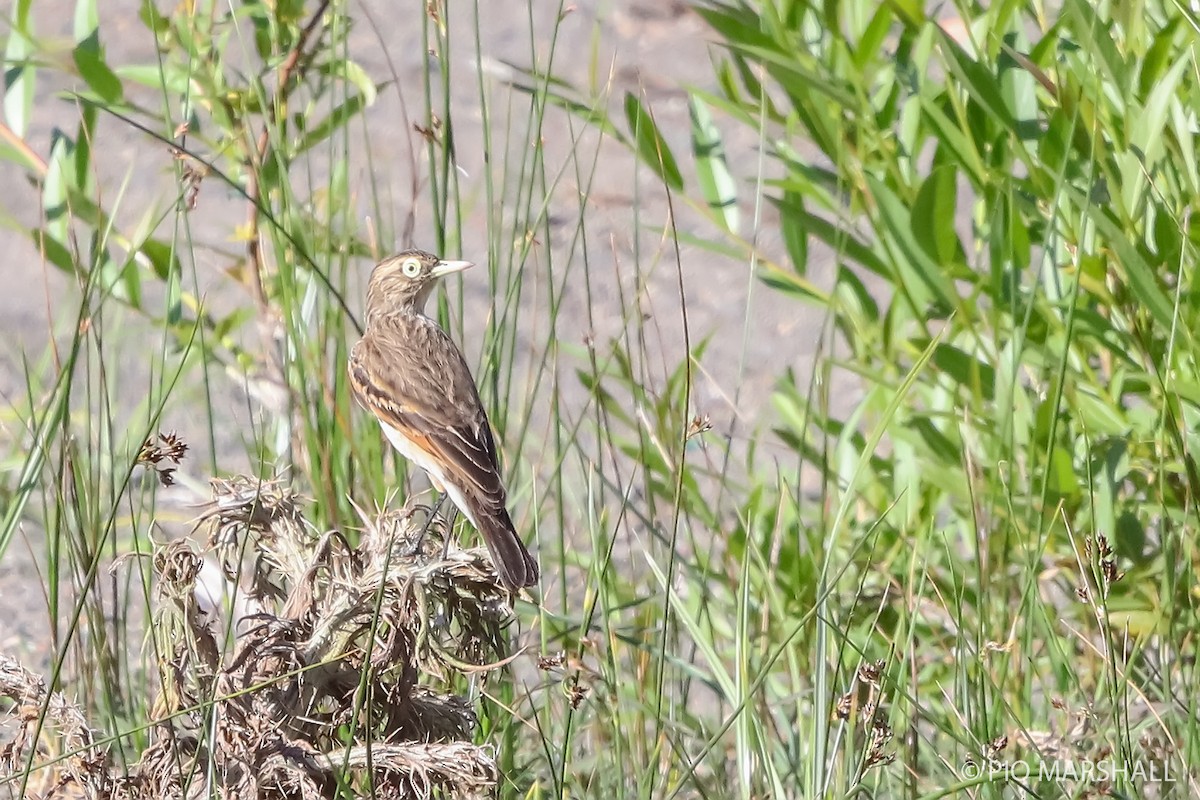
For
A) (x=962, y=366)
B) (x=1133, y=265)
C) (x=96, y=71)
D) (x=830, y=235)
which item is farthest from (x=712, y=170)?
(x=96, y=71)

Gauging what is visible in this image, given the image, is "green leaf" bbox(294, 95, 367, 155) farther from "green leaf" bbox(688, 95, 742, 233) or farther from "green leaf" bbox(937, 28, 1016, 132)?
"green leaf" bbox(937, 28, 1016, 132)

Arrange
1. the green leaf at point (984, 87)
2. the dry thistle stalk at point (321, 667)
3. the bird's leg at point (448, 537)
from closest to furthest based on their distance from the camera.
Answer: the dry thistle stalk at point (321, 667), the bird's leg at point (448, 537), the green leaf at point (984, 87)

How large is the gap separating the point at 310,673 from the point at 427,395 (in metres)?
1.43

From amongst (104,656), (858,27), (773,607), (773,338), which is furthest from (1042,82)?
(773,338)

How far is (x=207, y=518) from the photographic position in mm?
2322

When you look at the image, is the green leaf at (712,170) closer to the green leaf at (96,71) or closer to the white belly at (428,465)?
the white belly at (428,465)

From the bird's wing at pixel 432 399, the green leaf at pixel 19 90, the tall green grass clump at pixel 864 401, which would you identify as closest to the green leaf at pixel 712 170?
the tall green grass clump at pixel 864 401

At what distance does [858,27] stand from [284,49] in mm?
1141

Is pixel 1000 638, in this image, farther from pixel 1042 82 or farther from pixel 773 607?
pixel 1042 82

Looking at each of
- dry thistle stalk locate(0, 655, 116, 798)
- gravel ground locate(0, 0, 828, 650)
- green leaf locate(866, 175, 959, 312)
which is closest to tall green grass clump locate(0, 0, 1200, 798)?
green leaf locate(866, 175, 959, 312)

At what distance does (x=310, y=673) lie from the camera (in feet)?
7.37

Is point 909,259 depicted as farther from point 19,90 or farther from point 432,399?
point 19,90

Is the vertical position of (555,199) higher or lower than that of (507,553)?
lower

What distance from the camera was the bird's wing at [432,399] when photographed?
3.17 meters
